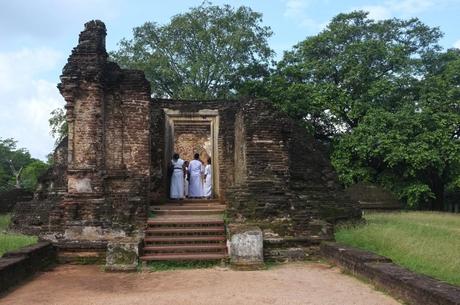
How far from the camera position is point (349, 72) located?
23312 mm

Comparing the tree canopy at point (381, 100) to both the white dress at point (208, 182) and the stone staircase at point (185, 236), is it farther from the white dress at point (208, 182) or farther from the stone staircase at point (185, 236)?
the stone staircase at point (185, 236)

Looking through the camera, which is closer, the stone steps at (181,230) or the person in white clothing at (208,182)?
the stone steps at (181,230)

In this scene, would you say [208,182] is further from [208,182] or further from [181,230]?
[181,230]

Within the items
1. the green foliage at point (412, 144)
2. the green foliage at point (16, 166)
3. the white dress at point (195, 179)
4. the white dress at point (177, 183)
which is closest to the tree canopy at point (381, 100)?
the green foliage at point (412, 144)

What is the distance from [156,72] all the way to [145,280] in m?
22.0

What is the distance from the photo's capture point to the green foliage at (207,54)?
2767 cm

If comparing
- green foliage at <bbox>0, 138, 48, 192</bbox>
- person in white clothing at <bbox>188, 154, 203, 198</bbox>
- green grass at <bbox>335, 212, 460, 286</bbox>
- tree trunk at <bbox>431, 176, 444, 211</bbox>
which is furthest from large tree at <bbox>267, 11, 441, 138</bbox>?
green foliage at <bbox>0, 138, 48, 192</bbox>

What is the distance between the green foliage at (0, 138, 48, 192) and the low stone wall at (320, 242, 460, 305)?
36.1 m

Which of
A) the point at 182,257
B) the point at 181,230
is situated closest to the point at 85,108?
the point at 181,230

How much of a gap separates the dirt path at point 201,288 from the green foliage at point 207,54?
63.6 feet

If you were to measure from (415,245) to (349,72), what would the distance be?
15.3m

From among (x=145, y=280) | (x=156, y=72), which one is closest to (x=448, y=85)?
(x=156, y=72)

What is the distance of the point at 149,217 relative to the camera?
1062cm

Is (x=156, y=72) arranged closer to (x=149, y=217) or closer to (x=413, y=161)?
(x=413, y=161)
